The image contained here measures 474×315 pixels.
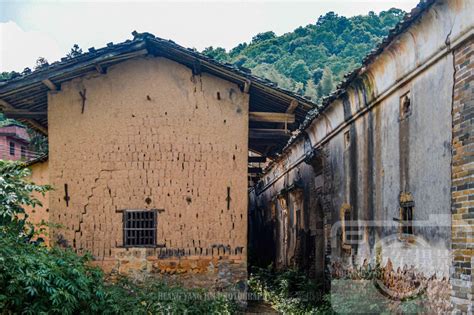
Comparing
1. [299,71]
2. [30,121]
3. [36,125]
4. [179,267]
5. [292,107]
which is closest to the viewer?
[179,267]

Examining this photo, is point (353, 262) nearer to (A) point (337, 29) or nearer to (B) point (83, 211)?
(B) point (83, 211)

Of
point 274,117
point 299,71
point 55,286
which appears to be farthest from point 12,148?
point 55,286

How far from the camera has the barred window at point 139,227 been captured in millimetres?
9945

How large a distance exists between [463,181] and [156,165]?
20.0 feet

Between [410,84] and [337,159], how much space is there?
4.13 metres

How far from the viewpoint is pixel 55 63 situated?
31.1 ft

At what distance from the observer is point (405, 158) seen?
7668 millimetres

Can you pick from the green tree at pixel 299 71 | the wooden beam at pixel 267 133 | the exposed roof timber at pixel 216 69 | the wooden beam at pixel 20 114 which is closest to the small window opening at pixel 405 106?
the exposed roof timber at pixel 216 69

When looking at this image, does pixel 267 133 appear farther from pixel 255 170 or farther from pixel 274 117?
pixel 255 170

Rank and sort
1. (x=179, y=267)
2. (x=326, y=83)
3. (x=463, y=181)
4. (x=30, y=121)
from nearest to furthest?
(x=463, y=181) < (x=179, y=267) < (x=30, y=121) < (x=326, y=83)

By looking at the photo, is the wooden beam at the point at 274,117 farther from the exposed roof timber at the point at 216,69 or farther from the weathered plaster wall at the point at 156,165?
the weathered plaster wall at the point at 156,165

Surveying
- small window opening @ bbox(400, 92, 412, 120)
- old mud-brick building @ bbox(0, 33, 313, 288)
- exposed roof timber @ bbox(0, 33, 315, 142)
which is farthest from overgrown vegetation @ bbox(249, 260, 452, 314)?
exposed roof timber @ bbox(0, 33, 315, 142)

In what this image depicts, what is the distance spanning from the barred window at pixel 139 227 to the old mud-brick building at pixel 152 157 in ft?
0.07

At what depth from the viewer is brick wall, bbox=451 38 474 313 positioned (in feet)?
18.8
